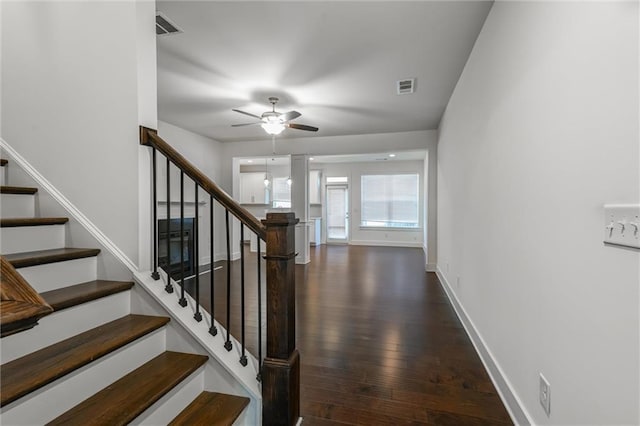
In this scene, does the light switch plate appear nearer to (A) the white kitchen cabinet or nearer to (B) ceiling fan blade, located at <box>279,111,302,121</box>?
(B) ceiling fan blade, located at <box>279,111,302,121</box>

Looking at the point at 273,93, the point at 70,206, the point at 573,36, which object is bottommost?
the point at 70,206

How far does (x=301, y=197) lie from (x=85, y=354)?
17.5 feet

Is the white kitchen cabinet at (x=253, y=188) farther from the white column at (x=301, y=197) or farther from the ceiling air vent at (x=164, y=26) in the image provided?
the ceiling air vent at (x=164, y=26)

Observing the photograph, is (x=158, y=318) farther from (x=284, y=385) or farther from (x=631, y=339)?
(x=631, y=339)

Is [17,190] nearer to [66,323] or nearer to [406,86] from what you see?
[66,323]

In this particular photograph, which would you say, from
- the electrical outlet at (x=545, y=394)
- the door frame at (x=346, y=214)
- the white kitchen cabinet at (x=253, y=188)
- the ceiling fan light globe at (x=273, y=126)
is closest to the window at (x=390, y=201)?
the door frame at (x=346, y=214)

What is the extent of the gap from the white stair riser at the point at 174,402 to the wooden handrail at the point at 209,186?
781 millimetres

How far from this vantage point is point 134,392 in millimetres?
1235

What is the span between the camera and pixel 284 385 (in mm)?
1474

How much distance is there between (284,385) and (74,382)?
860 millimetres

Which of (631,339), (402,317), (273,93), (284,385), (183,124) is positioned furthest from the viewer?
(183,124)

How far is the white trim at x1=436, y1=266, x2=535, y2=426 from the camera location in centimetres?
162

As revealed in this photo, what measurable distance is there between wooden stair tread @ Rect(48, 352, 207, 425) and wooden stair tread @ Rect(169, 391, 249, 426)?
Answer: 18cm

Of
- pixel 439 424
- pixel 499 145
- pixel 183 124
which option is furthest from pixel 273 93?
pixel 439 424
